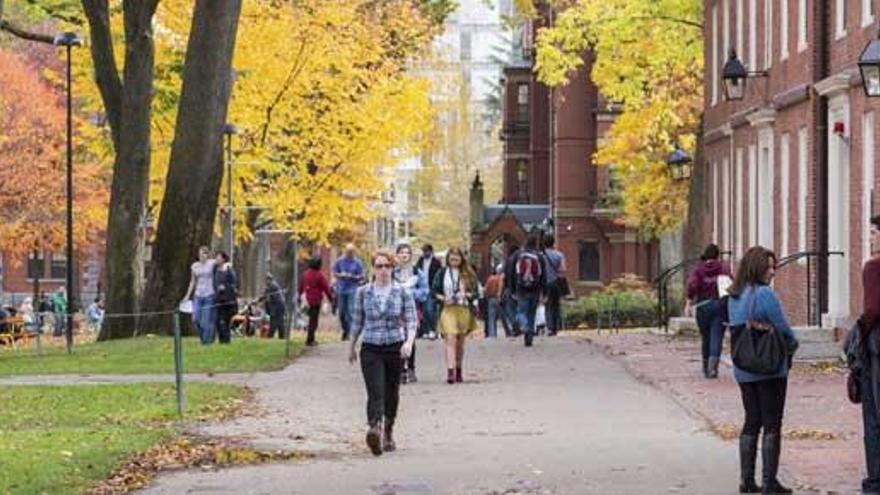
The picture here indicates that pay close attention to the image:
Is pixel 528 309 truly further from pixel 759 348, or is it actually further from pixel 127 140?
pixel 759 348

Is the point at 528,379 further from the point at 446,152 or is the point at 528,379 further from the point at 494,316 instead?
the point at 446,152

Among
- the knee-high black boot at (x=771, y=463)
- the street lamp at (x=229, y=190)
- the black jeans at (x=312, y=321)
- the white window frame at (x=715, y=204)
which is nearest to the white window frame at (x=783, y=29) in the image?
the white window frame at (x=715, y=204)

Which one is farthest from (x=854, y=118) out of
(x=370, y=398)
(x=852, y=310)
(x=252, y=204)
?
(x=252, y=204)

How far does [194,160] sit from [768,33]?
33.4 ft

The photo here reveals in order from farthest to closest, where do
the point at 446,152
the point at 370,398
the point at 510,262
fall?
1. the point at 446,152
2. the point at 510,262
3. the point at 370,398

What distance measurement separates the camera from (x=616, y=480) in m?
13.6

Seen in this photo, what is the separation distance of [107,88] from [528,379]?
14.4 meters

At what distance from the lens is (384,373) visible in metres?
15.9

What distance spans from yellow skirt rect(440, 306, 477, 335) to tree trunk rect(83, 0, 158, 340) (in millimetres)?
11778

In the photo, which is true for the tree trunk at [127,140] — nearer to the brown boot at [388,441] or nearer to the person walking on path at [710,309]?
the person walking on path at [710,309]

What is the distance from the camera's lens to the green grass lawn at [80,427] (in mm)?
13273

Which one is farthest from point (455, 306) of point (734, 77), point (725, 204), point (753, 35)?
point (725, 204)

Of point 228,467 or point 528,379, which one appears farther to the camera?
point 528,379

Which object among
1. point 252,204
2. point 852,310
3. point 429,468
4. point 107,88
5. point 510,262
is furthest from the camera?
point 252,204
